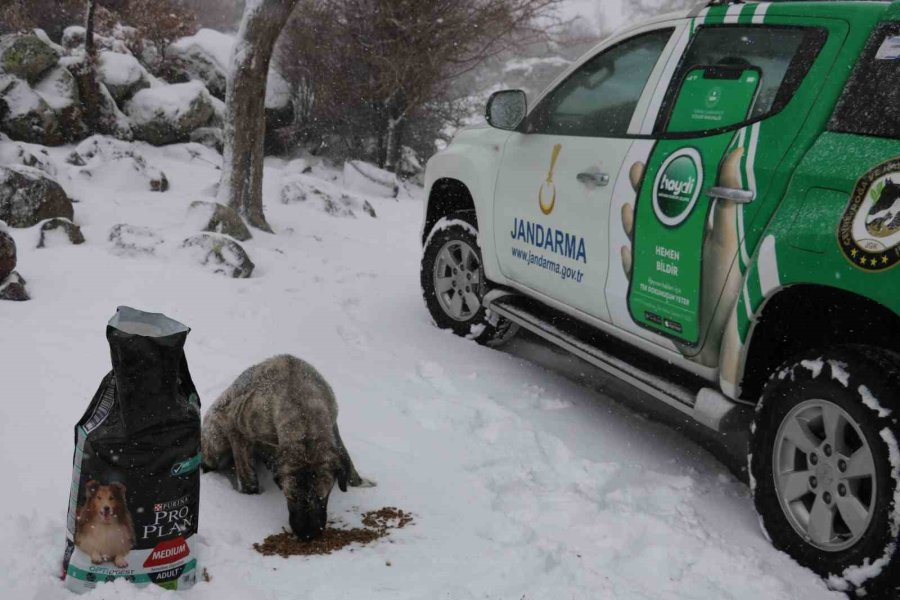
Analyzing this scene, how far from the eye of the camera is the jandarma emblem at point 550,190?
15.2 feet

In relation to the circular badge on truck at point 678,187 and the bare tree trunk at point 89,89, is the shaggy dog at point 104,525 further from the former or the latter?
the bare tree trunk at point 89,89

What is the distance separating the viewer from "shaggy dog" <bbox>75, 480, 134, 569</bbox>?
2.50 metres

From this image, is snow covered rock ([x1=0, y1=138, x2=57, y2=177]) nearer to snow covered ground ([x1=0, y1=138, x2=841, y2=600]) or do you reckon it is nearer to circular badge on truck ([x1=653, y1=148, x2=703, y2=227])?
snow covered ground ([x1=0, y1=138, x2=841, y2=600])

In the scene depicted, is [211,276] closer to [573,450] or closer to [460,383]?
[460,383]

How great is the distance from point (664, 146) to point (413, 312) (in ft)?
10.8

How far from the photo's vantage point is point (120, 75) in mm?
13562

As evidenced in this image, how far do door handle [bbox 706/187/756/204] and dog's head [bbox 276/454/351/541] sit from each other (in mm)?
2094

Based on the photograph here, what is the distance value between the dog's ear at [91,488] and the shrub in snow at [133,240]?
505 cm

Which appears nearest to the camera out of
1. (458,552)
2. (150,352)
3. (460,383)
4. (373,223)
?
(150,352)

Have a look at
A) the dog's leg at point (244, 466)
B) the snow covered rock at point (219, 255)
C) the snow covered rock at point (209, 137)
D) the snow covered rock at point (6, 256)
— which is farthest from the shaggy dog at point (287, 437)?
the snow covered rock at point (209, 137)

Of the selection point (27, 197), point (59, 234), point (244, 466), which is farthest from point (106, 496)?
point (27, 197)

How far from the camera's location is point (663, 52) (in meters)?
4.10

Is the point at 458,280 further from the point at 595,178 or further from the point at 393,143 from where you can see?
the point at 393,143

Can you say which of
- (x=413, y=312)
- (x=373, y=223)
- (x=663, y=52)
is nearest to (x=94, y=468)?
(x=663, y=52)
